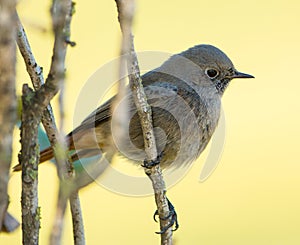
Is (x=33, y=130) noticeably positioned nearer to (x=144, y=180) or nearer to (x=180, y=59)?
(x=144, y=180)

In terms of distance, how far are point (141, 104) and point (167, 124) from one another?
1.20 m

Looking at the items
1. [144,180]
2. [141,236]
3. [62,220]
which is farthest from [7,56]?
[141,236]

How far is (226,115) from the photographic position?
598 cm

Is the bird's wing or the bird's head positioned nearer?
the bird's wing

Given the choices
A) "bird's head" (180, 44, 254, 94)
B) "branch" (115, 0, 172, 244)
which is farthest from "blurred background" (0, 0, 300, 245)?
"branch" (115, 0, 172, 244)

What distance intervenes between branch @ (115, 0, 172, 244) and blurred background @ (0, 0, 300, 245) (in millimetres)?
2516

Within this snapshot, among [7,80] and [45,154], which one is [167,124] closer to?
[45,154]

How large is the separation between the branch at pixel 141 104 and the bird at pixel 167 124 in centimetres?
76

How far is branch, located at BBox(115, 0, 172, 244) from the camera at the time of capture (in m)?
1.70

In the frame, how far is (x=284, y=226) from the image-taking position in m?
5.93

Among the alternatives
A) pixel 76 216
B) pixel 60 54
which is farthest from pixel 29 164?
pixel 76 216

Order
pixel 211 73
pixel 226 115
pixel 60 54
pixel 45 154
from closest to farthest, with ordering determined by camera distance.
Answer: pixel 60 54 → pixel 45 154 → pixel 211 73 → pixel 226 115

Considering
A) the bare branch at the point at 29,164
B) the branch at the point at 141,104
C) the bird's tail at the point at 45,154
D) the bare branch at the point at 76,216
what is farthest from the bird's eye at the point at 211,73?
the bare branch at the point at 29,164

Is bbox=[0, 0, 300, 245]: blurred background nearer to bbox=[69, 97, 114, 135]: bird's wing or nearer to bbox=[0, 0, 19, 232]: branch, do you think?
bbox=[69, 97, 114, 135]: bird's wing
